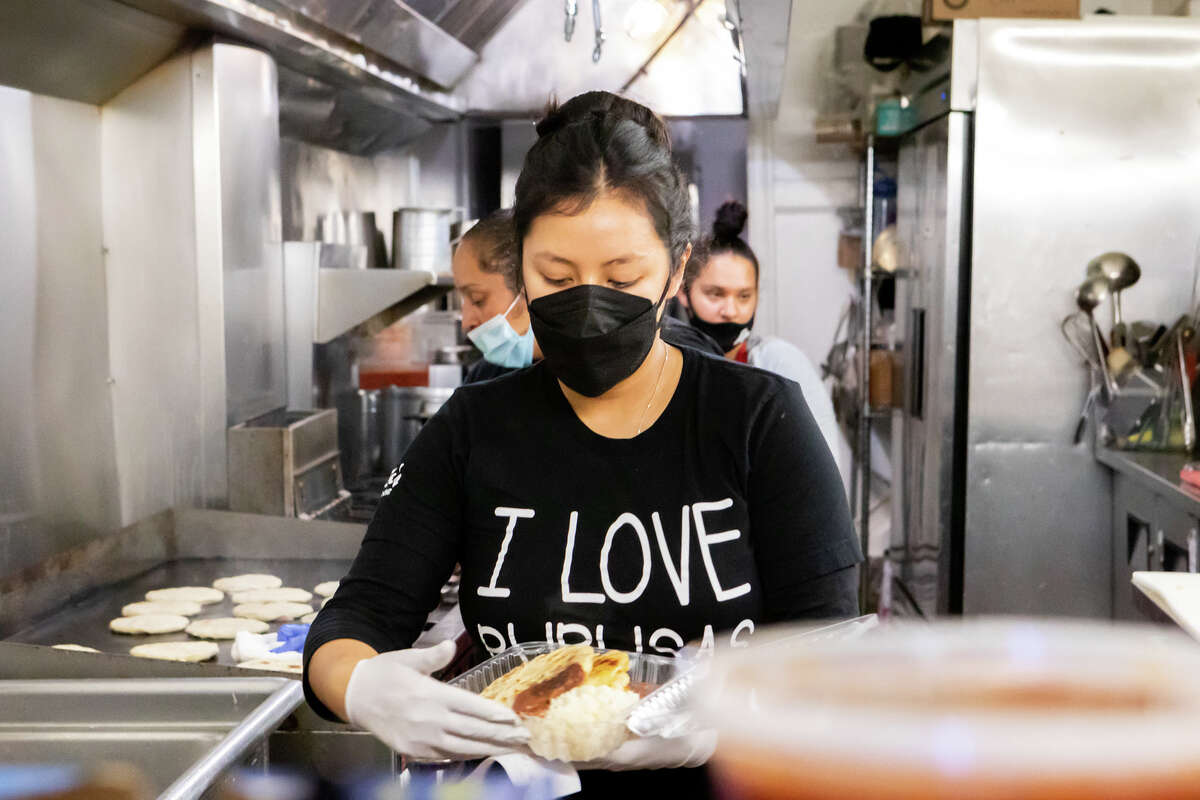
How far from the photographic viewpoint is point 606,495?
1322 mm

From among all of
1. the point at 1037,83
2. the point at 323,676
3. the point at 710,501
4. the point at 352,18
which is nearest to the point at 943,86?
the point at 1037,83

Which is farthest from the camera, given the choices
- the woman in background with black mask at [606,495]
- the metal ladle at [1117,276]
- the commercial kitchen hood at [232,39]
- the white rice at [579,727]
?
the metal ladle at [1117,276]

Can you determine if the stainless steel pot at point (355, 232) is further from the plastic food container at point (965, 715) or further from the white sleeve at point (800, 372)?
the plastic food container at point (965, 715)

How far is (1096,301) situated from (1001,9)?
1.02m

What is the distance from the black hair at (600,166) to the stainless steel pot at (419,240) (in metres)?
3.22

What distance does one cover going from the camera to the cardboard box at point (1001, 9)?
12.5 ft

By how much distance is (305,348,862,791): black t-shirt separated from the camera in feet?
4.26

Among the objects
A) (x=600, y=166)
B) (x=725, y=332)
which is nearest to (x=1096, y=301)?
(x=725, y=332)

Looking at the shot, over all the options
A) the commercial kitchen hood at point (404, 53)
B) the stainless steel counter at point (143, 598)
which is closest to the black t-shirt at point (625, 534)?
the commercial kitchen hood at point (404, 53)

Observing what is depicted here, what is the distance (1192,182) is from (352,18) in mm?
2761

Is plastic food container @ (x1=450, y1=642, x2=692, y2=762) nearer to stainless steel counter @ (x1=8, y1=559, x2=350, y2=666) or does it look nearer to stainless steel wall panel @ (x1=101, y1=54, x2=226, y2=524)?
stainless steel counter @ (x1=8, y1=559, x2=350, y2=666)

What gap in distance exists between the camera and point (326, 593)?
2.84 m

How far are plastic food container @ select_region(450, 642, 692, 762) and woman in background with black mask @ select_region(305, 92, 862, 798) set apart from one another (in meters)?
0.05

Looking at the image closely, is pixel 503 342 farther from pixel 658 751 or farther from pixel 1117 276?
pixel 1117 276
